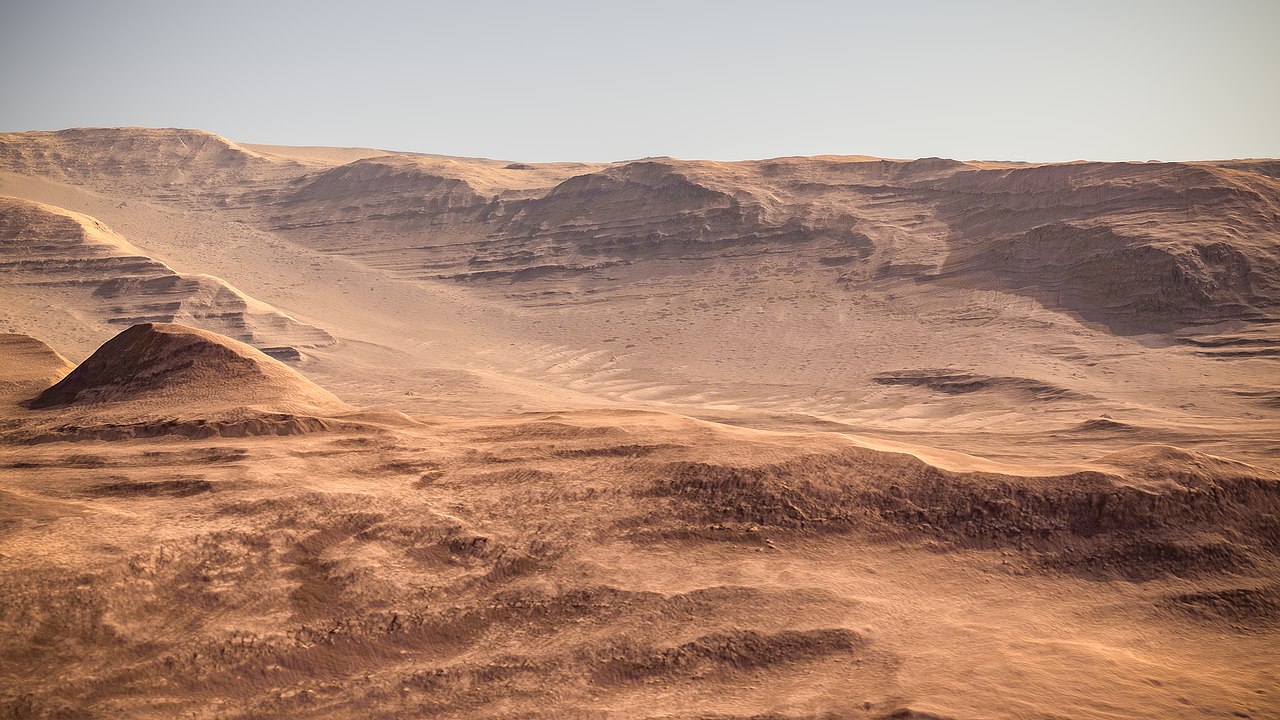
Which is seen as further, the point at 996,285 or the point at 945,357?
the point at 996,285

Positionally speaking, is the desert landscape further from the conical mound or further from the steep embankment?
the steep embankment

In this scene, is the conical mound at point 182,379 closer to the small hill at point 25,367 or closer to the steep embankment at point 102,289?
the small hill at point 25,367

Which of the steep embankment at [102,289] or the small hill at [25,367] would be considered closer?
the small hill at [25,367]

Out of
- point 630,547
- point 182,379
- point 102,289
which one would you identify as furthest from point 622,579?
point 102,289

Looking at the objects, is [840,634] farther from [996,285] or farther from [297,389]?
[996,285]

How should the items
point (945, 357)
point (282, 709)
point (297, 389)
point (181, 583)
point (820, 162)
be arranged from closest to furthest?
point (282, 709)
point (181, 583)
point (297, 389)
point (945, 357)
point (820, 162)

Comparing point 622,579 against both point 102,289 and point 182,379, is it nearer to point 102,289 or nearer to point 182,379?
point 182,379

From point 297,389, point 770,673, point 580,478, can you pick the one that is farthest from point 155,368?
point 770,673

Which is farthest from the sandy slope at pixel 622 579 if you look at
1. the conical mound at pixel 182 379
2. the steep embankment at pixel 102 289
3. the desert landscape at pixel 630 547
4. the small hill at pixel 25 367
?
the steep embankment at pixel 102 289
